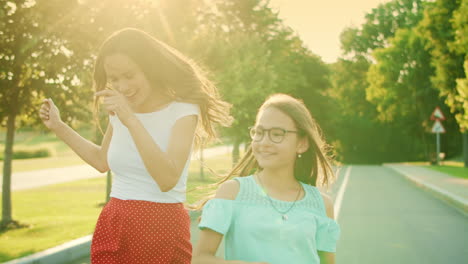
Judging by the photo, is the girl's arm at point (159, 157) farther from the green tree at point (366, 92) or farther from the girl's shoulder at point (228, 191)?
the green tree at point (366, 92)

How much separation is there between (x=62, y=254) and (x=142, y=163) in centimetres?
444

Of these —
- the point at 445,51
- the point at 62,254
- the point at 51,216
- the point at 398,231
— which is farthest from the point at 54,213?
the point at 445,51

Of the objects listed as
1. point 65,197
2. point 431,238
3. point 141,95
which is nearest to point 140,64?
point 141,95

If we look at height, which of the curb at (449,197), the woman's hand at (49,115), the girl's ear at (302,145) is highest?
the woman's hand at (49,115)

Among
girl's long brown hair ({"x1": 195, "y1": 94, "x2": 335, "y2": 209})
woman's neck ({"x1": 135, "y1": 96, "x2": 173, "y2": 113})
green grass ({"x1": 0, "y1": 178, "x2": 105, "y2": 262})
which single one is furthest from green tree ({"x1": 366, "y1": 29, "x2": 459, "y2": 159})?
woman's neck ({"x1": 135, "y1": 96, "x2": 173, "y2": 113})

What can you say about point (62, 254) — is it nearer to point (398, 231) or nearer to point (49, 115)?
point (49, 115)

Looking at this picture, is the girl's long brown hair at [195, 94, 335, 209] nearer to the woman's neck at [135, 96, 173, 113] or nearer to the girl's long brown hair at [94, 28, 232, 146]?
the girl's long brown hair at [94, 28, 232, 146]

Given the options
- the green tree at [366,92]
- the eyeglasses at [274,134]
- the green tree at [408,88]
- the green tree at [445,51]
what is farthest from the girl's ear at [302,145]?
the green tree at [366,92]

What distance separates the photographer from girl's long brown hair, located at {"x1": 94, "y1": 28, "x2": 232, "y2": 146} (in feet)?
8.68

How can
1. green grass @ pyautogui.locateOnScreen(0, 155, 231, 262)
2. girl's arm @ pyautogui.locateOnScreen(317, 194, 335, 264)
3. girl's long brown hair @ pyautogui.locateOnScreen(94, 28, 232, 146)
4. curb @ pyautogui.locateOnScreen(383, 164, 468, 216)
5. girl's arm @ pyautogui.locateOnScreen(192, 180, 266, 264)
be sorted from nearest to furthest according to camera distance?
girl's arm @ pyautogui.locateOnScreen(192, 180, 266, 264)
girl's arm @ pyautogui.locateOnScreen(317, 194, 335, 264)
girl's long brown hair @ pyautogui.locateOnScreen(94, 28, 232, 146)
green grass @ pyautogui.locateOnScreen(0, 155, 231, 262)
curb @ pyautogui.locateOnScreen(383, 164, 468, 216)

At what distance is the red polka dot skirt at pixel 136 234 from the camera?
101 inches

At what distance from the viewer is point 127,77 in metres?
2.62

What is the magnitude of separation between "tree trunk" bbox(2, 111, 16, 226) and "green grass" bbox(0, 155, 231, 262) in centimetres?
38

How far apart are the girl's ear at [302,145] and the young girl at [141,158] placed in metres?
0.48
